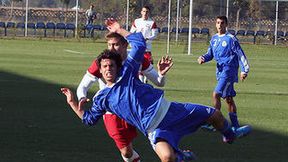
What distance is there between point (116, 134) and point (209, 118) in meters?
1.11

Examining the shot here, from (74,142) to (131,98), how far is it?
3.97 meters

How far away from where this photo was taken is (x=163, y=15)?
2399 inches

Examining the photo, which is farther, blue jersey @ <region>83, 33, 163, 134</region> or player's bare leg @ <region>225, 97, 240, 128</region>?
player's bare leg @ <region>225, 97, 240, 128</region>

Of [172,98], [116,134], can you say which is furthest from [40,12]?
[116,134]

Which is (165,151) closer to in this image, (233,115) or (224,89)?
(233,115)

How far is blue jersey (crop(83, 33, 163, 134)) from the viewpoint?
8.38 m

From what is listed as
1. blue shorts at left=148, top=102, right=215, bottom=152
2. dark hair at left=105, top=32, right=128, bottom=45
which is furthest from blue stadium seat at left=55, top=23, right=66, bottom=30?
blue shorts at left=148, top=102, right=215, bottom=152

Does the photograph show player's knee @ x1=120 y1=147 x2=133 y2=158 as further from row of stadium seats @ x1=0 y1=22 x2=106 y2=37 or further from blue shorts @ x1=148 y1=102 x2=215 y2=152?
row of stadium seats @ x1=0 y1=22 x2=106 y2=37

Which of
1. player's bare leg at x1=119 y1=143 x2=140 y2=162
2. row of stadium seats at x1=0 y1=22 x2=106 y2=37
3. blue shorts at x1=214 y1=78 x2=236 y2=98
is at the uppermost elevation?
row of stadium seats at x1=0 y1=22 x2=106 y2=37

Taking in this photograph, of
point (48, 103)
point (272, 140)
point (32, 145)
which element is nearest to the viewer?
point (32, 145)

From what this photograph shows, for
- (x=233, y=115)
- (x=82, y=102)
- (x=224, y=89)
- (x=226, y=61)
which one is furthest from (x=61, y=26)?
(x=82, y=102)

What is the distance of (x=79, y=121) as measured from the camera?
573 inches

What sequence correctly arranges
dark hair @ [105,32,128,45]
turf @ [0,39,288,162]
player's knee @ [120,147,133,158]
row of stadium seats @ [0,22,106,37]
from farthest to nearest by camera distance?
1. row of stadium seats @ [0,22,106,37]
2. turf @ [0,39,288,162]
3. player's knee @ [120,147,133,158]
4. dark hair @ [105,32,128,45]

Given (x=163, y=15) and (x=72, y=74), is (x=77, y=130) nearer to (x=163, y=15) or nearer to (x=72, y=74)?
(x=72, y=74)
